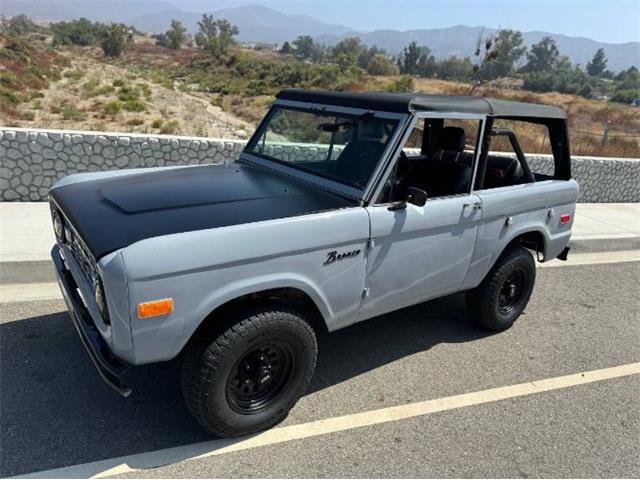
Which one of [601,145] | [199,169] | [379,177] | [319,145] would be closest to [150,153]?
[199,169]

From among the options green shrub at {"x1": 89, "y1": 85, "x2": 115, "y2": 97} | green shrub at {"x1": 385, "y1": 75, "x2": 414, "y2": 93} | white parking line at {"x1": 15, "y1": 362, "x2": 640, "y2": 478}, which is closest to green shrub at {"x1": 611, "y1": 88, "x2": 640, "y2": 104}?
green shrub at {"x1": 385, "y1": 75, "x2": 414, "y2": 93}

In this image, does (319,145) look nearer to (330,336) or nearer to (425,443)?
(330,336)

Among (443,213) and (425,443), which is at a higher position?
(443,213)

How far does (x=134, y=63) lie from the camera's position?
5581 centimetres

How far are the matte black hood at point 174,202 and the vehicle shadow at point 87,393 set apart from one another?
113 cm

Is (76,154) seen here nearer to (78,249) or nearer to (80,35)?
(78,249)

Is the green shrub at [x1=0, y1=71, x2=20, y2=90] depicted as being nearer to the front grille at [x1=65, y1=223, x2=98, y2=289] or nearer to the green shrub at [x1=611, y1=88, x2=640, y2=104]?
the front grille at [x1=65, y1=223, x2=98, y2=289]

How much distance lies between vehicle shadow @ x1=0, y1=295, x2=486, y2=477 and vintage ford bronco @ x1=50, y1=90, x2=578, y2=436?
1.07ft

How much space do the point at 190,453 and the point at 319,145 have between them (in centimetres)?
227

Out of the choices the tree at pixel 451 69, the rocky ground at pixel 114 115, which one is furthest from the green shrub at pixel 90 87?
the tree at pixel 451 69

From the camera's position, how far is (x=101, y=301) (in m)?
2.39

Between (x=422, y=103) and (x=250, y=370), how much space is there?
2.00 m

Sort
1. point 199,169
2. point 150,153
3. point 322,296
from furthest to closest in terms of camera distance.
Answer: point 150,153, point 199,169, point 322,296

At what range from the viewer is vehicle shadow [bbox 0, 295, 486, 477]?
8.73 ft
